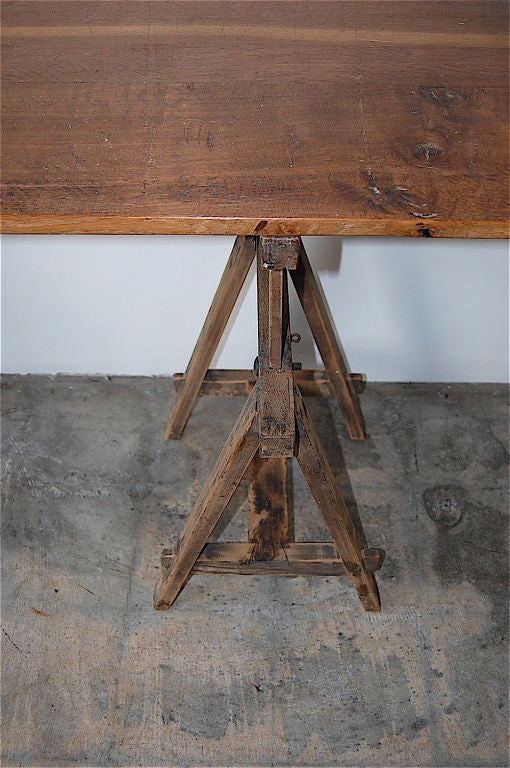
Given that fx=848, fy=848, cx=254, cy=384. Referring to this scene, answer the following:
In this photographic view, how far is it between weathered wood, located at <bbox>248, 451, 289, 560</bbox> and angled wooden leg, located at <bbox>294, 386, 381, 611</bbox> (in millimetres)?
187

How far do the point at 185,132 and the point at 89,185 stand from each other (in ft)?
0.74

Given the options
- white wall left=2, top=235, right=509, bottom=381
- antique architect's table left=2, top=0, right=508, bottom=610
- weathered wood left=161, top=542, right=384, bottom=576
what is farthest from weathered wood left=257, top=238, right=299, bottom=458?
white wall left=2, top=235, right=509, bottom=381

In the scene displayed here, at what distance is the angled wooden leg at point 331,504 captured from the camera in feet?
5.78

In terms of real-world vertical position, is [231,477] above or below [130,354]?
below

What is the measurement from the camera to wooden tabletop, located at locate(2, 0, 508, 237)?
147cm

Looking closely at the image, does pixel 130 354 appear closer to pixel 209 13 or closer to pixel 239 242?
pixel 239 242

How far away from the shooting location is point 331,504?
189 cm

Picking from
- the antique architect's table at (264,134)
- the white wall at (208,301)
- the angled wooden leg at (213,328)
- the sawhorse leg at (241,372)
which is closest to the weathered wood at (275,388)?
the antique architect's table at (264,134)

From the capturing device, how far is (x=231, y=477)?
181 centimetres

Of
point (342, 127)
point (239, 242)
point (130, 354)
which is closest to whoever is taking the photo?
point (342, 127)

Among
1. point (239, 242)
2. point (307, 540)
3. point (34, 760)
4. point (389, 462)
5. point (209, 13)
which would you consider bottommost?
point (34, 760)

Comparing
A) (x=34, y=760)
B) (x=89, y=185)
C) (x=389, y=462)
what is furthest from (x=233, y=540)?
(x=89, y=185)

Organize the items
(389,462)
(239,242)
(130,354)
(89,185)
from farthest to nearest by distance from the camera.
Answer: (130,354)
(389,462)
(239,242)
(89,185)

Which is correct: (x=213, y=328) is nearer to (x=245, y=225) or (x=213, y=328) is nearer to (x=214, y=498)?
(x=214, y=498)
